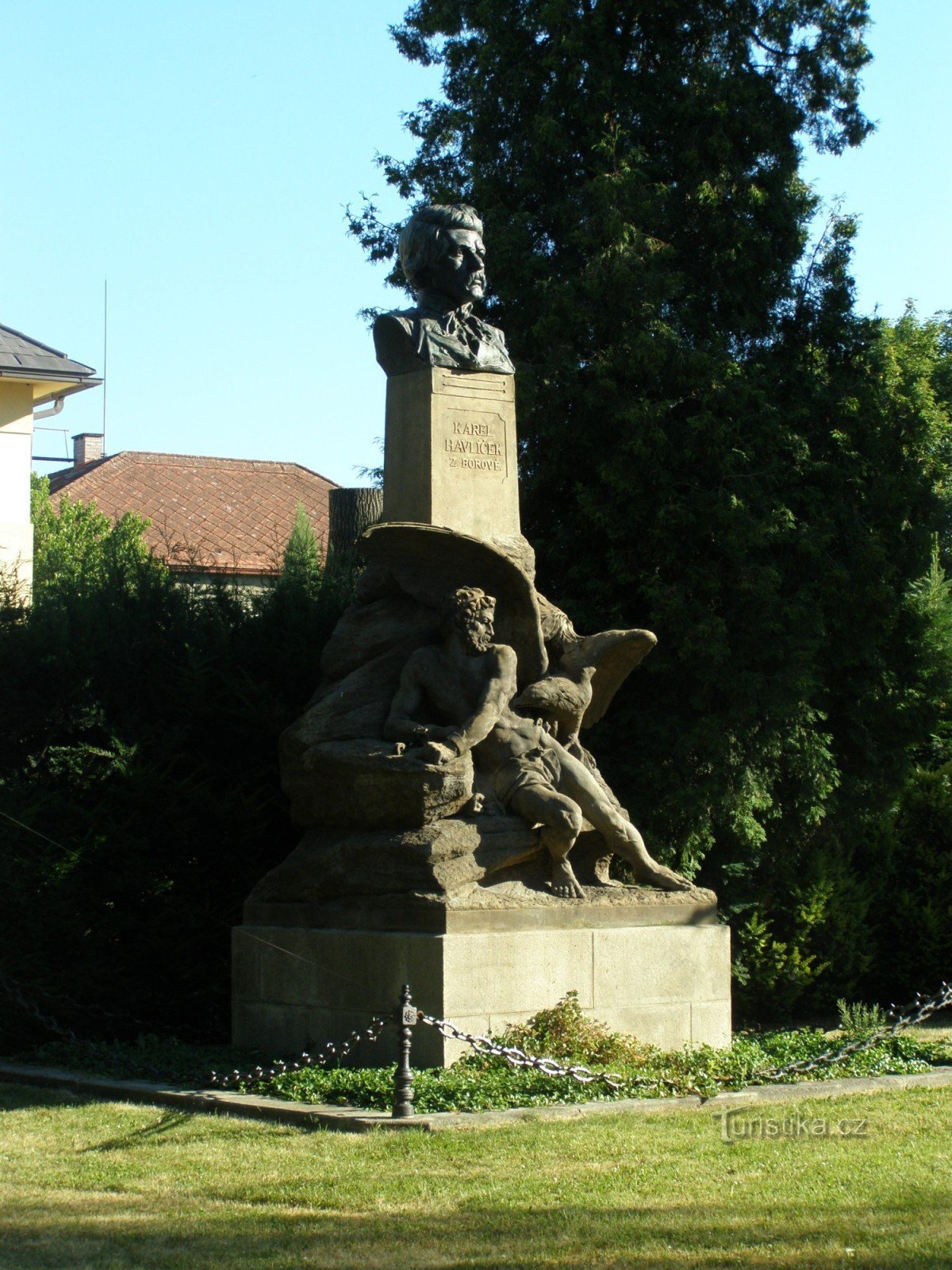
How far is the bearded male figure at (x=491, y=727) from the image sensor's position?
10.2 metres

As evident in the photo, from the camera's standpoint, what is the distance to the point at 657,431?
13969mm

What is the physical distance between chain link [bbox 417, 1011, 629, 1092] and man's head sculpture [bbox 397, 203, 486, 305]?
4.94 metres

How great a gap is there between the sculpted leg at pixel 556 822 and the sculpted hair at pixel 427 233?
352cm

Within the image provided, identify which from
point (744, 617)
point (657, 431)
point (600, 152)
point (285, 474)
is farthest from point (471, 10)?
point (285, 474)

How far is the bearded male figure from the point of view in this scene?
10.2 metres

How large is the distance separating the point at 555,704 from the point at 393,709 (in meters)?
1.16

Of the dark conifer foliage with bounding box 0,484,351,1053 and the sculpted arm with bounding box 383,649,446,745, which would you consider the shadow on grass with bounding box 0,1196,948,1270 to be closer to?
the sculpted arm with bounding box 383,649,446,745

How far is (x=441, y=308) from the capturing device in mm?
11469

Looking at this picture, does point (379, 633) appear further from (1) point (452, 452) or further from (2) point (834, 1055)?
(2) point (834, 1055)

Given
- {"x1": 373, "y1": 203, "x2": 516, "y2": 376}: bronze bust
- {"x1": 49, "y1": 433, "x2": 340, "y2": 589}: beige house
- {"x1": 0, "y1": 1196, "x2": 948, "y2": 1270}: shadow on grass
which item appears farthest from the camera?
{"x1": 49, "y1": 433, "x2": 340, "y2": 589}: beige house

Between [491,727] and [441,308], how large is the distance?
2940 millimetres

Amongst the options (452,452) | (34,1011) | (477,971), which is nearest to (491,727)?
(477,971)

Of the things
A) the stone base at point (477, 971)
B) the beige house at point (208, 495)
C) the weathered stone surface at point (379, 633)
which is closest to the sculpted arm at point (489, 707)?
the weathered stone surface at point (379, 633)

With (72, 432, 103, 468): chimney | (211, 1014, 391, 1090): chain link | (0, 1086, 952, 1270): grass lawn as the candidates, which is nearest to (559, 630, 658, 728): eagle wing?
(211, 1014, 391, 1090): chain link
